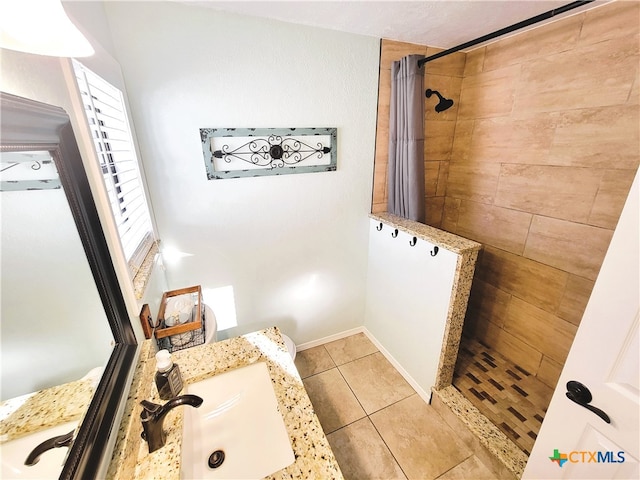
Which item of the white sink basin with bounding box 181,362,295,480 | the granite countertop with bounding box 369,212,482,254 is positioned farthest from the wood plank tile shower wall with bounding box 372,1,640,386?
the white sink basin with bounding box 181,362,295,480

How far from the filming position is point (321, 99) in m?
1.73

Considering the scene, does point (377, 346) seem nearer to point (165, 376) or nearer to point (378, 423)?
point (378, 423)

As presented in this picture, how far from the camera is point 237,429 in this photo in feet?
3.25

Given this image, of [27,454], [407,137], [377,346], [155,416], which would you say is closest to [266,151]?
[407,137]

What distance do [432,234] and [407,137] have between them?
0.67m

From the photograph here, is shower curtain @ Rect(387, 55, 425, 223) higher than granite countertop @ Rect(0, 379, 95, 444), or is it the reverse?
shower curtain @ Rect(387, 55, 425, 223)

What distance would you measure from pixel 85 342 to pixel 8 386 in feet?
0.84

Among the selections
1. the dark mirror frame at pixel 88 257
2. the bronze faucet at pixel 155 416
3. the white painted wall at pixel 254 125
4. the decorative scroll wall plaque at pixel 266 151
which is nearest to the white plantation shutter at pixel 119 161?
the white painted wall at pixel 254 125

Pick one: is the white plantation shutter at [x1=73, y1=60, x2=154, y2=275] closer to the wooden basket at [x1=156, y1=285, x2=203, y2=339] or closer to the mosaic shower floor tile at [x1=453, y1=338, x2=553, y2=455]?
the wooden basket at [x1=156, y1=285, x2=203, y2=339]

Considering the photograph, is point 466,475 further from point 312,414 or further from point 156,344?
point 156,344

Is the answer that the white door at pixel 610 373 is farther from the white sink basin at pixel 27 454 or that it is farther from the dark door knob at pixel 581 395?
the white sink basin at pixel 27 454

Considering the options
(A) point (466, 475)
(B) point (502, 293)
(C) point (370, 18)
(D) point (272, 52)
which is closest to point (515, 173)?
(B) point (502, 293)

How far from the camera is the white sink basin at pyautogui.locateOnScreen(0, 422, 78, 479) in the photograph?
0.44 m

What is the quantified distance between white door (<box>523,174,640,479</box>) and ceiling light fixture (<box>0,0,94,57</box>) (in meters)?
1.36
